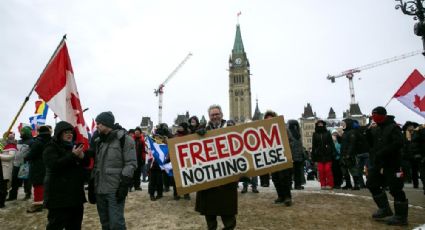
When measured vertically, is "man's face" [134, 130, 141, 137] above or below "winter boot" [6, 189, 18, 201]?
above

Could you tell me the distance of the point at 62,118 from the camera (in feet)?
20.9

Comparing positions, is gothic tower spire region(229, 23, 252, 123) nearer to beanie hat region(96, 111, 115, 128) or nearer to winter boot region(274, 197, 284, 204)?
winter boot region(274, 197, 284, 204)

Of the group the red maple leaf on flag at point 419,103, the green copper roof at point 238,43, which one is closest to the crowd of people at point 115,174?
the red maple leaf on flag at point 419,103

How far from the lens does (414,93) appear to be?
9852 millimetres

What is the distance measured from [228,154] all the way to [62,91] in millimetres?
3631

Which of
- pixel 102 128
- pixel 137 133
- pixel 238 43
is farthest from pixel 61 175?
pixel 238 43

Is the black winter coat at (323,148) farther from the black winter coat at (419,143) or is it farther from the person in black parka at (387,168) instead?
the person in black parka at (387,168)

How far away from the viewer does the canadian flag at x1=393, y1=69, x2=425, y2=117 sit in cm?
967

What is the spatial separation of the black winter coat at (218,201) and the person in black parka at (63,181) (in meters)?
2.03

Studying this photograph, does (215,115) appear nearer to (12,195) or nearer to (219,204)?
(219,204)

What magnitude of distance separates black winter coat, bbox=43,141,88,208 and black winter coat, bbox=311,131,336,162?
8.18 metres

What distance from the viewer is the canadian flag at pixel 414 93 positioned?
967cm

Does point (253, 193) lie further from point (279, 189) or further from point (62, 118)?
point (62, 118)

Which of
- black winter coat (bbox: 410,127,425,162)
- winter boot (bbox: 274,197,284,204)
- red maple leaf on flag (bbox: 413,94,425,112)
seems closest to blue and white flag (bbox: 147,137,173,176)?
winter boot (bbox: 274,197,284,204)
